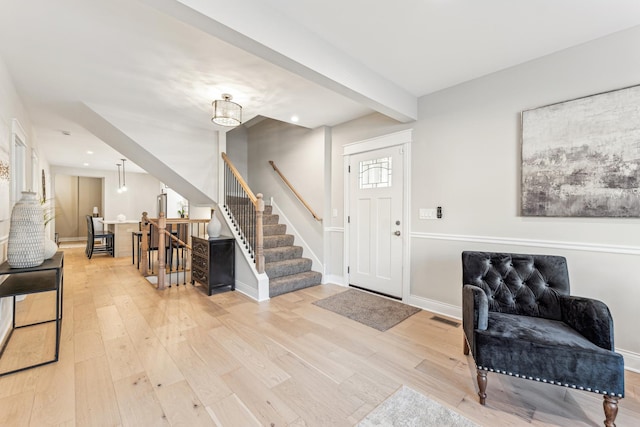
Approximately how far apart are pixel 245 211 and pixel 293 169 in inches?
48.8

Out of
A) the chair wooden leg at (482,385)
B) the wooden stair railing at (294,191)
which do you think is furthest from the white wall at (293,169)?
the chair wooden leg at (482,385)

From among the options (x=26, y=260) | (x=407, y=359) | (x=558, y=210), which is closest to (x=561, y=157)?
(x=558, y=210)

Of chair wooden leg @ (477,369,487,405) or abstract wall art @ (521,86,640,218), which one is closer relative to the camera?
chair wooden leg @ (477,369,487,405)

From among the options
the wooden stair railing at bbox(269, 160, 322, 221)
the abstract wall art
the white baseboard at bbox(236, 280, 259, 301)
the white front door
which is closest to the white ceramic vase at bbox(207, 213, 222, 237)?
the white baseboard at bbox(236, 280, 259, 301)

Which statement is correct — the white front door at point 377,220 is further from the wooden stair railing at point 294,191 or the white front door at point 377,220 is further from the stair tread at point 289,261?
the stair tread at point 289,261

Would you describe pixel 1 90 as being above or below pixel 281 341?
above

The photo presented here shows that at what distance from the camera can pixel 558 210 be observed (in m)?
2.31

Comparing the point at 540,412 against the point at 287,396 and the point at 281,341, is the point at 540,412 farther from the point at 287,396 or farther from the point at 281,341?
the point at 281,341

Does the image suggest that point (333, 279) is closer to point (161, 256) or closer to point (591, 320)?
point (161, 256)

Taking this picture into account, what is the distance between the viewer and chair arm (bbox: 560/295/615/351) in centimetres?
159

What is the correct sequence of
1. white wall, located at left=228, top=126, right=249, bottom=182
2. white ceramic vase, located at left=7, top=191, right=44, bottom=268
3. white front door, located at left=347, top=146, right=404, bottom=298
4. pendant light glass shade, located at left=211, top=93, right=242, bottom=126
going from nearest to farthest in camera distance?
white ceramic vase, located at left=7, top=191, right=44, bottom=268 < pendant light glass shade, located at left=211, top=93, right=242, bottom=126 < white front door, located at left=347, top=146, right=404, bottom=298 < white wall, located at left=228, top=126, right=249, bottom=182

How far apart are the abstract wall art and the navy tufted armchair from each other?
553 millimetres

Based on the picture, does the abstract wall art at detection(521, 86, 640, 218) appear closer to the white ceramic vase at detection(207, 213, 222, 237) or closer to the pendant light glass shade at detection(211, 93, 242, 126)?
the pendant light glass shade at detection(211, 93, 242, 126)

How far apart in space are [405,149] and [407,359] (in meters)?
2.33
